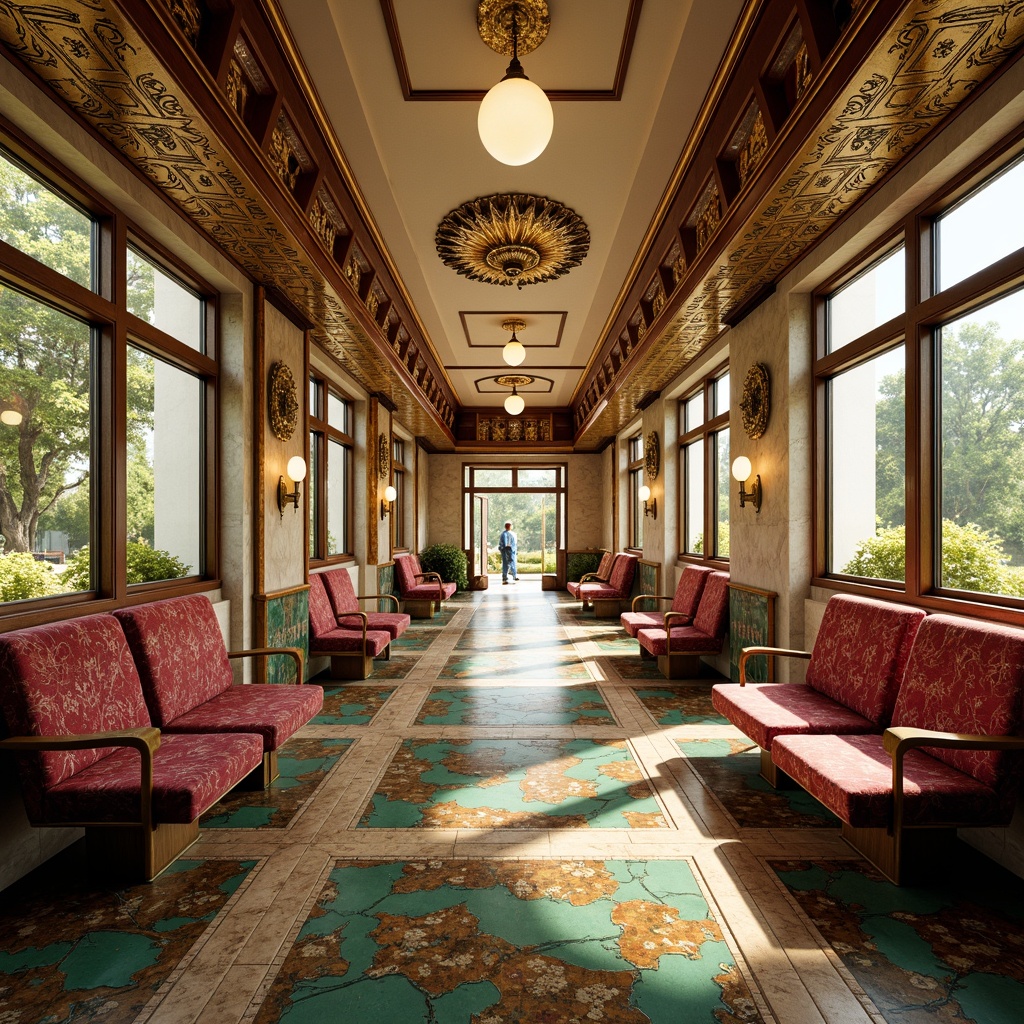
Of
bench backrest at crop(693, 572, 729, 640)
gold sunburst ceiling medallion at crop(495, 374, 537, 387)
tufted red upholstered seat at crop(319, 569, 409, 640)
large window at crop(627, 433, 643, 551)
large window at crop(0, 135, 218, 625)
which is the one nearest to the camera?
large window at crop(0, 135, 218, 625)

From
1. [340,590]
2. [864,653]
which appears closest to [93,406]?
[340,590]

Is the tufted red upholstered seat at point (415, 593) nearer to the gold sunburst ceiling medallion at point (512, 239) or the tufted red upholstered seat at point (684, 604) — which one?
the tufted red upholstered seat at point (684, 604)

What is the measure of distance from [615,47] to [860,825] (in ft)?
12.1

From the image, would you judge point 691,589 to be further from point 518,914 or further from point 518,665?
point 518,914

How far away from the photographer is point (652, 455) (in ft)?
28.6

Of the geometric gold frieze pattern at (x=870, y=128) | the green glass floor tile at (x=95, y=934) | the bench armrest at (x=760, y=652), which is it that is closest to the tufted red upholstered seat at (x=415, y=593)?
the geometric gold frieze pattern at (x=870, y=128)

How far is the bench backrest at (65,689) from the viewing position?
242 centimetres

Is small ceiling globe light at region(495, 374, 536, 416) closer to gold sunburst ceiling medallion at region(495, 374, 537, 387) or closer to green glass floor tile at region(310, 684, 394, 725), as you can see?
gold sunburst ceiling medallion at region(495, 374, 537, 387)

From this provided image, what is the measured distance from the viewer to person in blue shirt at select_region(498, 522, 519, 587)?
15977mm

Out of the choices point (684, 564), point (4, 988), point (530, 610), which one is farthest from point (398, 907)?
point (530, 610)

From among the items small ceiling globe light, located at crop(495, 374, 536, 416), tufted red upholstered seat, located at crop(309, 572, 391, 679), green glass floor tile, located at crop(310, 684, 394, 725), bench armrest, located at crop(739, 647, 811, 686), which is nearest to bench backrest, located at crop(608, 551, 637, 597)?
small ceiling globe light, located at crop(495, 374, 536, 416)

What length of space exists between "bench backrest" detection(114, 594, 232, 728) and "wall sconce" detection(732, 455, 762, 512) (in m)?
4.04

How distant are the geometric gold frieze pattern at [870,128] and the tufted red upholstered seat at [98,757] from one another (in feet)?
12.3

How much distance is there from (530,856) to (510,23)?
12.4ft
